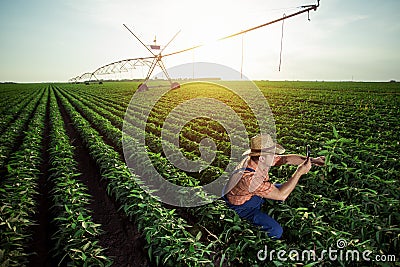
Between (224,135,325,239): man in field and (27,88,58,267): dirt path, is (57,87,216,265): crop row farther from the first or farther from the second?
(27,88,58,267): dirt path

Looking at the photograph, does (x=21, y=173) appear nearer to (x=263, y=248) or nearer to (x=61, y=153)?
(x=61, y=153)

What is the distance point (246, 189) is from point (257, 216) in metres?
0.47

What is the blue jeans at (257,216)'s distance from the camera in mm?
3131

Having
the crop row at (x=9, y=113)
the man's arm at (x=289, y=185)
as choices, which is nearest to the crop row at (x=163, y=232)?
the man's arm at (x=289, y=185)

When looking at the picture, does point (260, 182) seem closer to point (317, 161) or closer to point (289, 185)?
point (289, 185)

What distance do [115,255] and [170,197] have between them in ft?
4.24

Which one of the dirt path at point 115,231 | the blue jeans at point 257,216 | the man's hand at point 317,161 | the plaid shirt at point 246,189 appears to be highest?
the man's hand at point 317,161

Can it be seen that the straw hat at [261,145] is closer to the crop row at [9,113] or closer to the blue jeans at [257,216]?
the blue jeans at [257,216]

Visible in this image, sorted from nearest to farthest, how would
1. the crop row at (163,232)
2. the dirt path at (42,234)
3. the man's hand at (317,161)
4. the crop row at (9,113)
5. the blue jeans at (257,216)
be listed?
the crop row at (163,232) → the blue jeans at (257,216) → the dirt path at (42,234) → the man's hand at (317,161) → the crop row at (9,113)

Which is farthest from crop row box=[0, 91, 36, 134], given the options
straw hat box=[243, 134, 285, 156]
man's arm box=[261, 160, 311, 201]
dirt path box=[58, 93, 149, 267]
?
man's arm box=[261, 160, 311, 201]

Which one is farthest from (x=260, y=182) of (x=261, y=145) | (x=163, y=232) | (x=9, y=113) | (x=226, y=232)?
(x=9, y=113)

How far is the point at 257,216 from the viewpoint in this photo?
128 inches

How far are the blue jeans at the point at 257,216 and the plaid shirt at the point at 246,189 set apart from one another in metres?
0.14

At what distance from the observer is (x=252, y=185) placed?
298 centimetres
